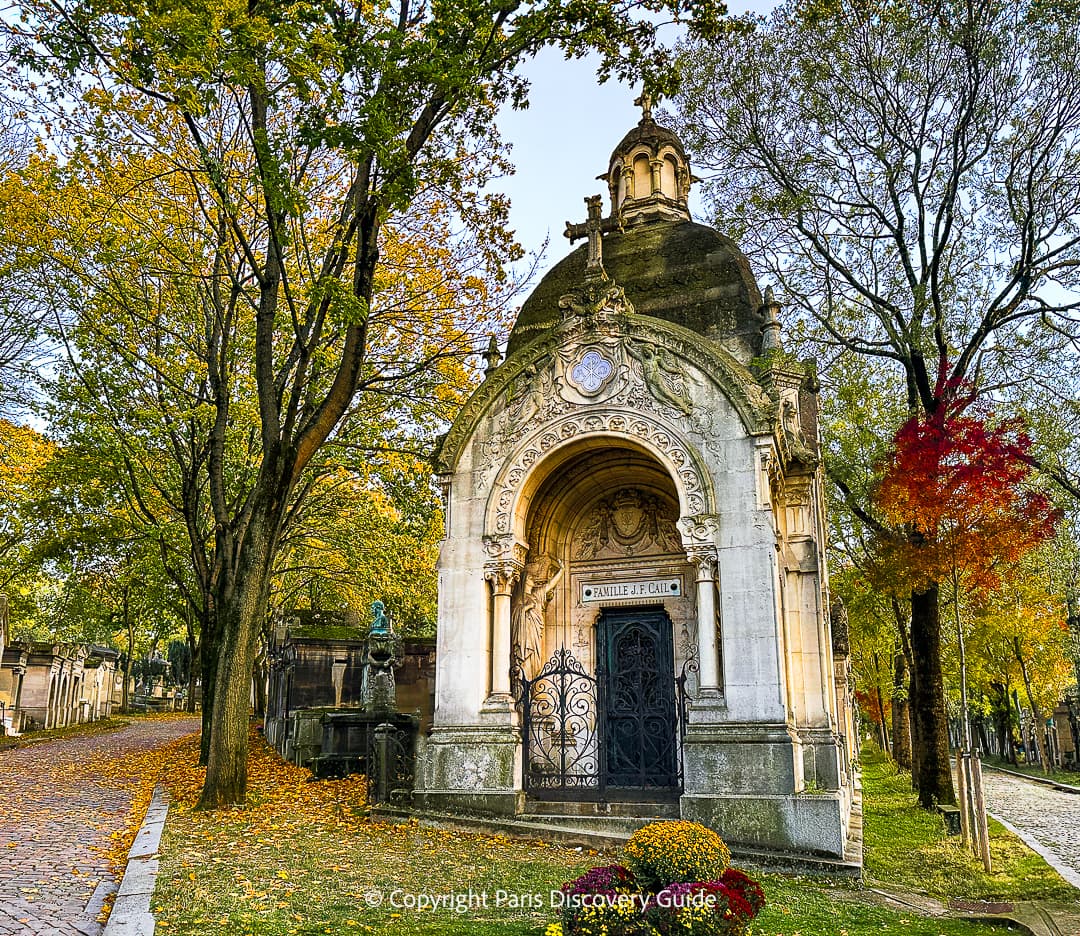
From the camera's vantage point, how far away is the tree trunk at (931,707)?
57.5 feet

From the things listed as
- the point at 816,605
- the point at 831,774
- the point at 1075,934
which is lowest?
the point at 1075,934

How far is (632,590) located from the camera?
49.1 ft

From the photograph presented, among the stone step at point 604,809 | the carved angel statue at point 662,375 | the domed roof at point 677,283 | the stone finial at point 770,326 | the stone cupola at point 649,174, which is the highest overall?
the stone cupola at point 649,174

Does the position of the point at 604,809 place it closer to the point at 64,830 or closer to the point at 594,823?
the point at 594,823

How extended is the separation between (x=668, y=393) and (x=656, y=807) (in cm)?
579

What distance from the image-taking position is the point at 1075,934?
332 inches

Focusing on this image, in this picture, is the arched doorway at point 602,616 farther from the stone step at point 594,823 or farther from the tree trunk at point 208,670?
the tree trunk at point 208,670

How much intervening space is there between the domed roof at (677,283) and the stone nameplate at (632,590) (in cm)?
401

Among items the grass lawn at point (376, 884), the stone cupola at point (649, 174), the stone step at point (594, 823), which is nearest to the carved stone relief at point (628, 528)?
the stone step at point (594, 823)

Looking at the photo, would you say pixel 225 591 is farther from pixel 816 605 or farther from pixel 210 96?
pixel 816 605

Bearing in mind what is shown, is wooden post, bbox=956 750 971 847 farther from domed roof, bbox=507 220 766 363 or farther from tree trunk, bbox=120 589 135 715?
tree trunk, bbox=120 589 135 715

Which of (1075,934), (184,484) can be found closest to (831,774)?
(1075,934)

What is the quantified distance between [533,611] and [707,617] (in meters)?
3.55

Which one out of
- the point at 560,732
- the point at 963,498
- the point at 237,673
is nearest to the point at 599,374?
the point at 560,732
